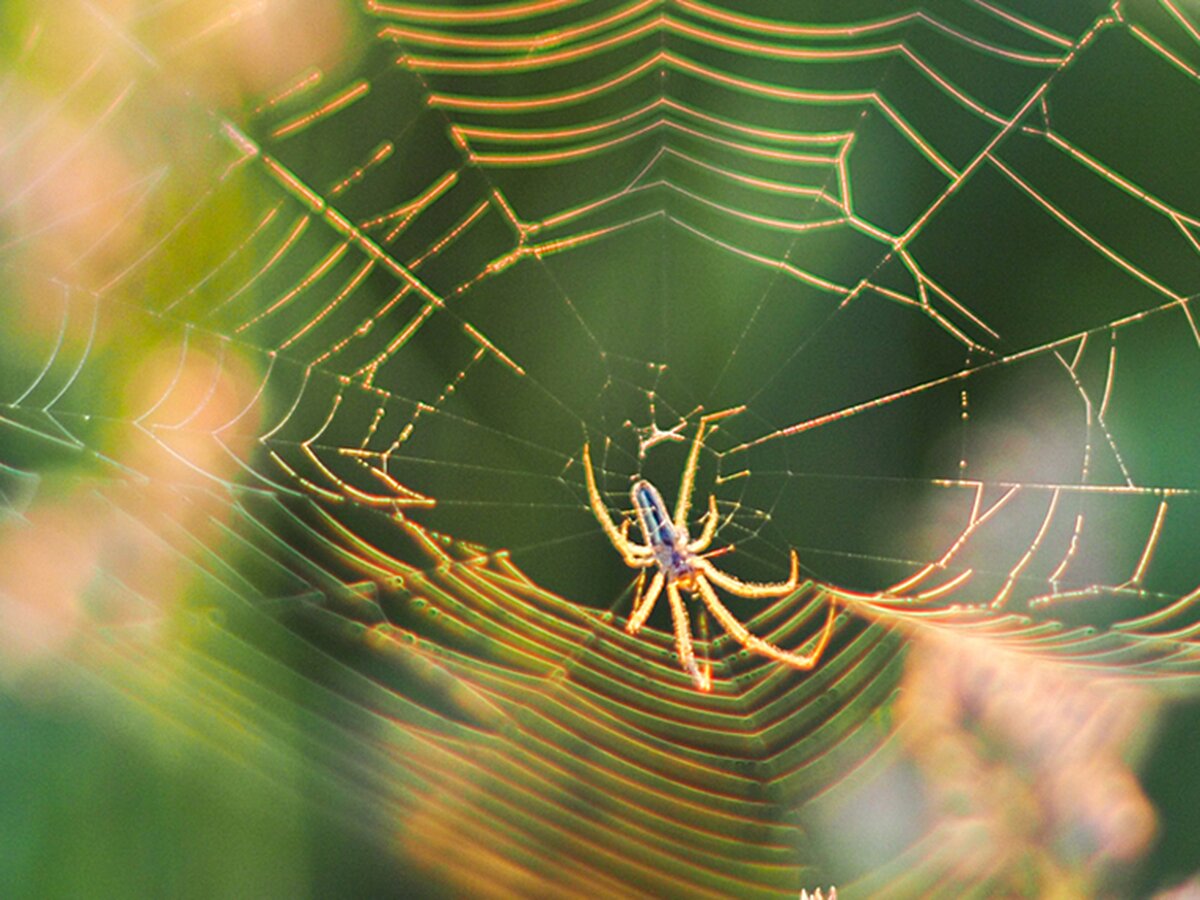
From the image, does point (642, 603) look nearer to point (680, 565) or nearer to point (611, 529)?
point (680, 565)

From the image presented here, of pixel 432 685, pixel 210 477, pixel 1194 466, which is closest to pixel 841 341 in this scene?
pixel 1194 466

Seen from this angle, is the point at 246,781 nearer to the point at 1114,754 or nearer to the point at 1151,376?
the point at 1114,754

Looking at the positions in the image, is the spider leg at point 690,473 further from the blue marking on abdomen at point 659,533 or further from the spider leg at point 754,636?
the spider leg at point 754,636

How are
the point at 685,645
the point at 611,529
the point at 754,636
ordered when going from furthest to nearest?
the point at 754,636, the point at 611,529, the point at 685,645

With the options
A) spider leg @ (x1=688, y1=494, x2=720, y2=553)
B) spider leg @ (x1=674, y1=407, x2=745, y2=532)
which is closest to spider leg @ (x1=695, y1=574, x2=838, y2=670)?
spider leg @ (x1=688, y1=494, x2=720, y2=553)

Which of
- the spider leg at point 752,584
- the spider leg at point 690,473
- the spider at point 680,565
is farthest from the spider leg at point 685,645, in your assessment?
the spider leg at point 690,473

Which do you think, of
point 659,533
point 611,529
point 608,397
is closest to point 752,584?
point 659,533

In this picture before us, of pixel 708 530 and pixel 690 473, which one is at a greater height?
pixel 690 473

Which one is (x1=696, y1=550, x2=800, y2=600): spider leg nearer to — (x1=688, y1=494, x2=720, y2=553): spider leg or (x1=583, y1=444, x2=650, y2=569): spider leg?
(x1=688, y1=494, x2=720, y2=553): spider leg
